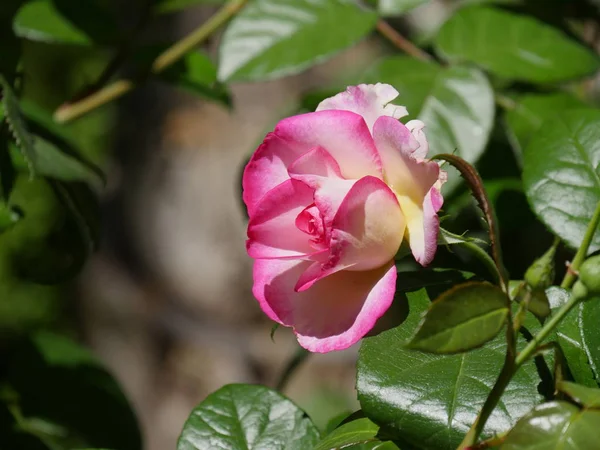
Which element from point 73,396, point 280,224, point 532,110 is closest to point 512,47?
point 532,110

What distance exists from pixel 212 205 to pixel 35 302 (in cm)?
83

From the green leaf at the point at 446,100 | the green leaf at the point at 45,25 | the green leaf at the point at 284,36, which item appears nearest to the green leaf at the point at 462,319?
the green leaf at the point at 446,100

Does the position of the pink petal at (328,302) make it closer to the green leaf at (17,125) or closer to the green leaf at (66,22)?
the green leaf at (17,125)

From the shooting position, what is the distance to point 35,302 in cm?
265

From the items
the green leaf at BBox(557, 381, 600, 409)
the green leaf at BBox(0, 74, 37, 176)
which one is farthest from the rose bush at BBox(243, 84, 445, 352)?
the green leaf at BBox(0, 74, 37, 176)

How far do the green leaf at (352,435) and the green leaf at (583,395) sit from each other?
0.50 ft

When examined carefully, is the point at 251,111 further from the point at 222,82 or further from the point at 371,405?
the point at 371,405

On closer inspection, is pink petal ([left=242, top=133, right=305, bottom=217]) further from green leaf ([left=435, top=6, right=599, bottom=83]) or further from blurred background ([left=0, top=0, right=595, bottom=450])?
blurred background ([left=0, top=0, right=595, bottom=450])

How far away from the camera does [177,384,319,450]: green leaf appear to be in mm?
604

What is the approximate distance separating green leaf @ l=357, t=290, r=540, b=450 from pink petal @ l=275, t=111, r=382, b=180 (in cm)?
12

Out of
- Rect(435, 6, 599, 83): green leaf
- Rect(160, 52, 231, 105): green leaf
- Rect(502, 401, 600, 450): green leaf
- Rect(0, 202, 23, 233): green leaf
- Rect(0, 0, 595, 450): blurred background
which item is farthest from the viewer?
Rect(0, 0, 595, 450): blurred background

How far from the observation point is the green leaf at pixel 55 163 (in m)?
0.83

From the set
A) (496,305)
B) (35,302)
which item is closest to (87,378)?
(496,305)

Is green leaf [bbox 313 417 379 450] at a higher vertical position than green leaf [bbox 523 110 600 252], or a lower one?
lower
